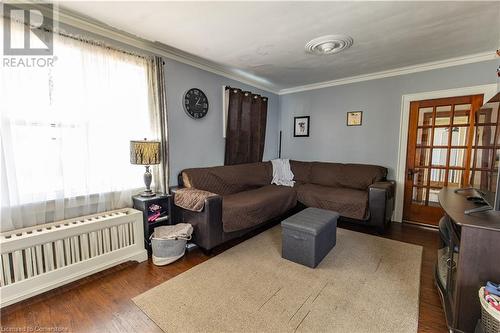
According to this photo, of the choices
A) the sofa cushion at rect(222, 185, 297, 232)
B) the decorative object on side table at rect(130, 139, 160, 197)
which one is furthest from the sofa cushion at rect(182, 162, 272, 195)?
the decorative object on side table at rect(130, 139, 160, 197)

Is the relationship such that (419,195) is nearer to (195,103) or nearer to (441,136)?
(441,136)

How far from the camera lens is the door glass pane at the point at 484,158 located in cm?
159

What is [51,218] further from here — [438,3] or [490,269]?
[438,3]

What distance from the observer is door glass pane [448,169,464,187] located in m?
3.03

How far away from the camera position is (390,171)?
354cm

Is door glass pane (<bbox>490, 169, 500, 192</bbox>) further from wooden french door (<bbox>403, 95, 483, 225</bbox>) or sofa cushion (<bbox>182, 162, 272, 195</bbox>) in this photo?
sofa cushion (<bbox>182, 162, 272, 195</bbox>)

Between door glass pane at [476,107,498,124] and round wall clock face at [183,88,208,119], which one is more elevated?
round wall clock face at [183,88,208,119]

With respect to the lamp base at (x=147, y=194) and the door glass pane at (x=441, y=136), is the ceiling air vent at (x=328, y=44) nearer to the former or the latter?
the door glass pane at (x=441, y=136)

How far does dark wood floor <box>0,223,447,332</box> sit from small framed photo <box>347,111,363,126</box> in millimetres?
2283

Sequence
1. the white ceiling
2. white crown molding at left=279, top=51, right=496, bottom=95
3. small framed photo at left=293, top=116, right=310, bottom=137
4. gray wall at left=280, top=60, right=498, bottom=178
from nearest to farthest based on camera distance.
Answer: the white ceiling < white crown molding at left=279, top=51, right=496, bottom=95 < gray wall at left=280, top=60, right=498, bottom=178 < small framed photo at left=293, top=116, right=310, bottom=137

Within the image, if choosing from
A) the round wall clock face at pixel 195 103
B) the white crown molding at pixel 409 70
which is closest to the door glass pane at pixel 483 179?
the white crown molding at pixel 409 70

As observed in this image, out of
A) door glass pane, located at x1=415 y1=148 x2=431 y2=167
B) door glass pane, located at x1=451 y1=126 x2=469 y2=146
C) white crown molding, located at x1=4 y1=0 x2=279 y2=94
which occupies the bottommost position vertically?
door glass pane, located at x1=415 y1=148 x2=431 y2=167

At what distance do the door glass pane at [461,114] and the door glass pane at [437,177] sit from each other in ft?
2.21

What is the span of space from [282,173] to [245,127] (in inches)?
42.8
